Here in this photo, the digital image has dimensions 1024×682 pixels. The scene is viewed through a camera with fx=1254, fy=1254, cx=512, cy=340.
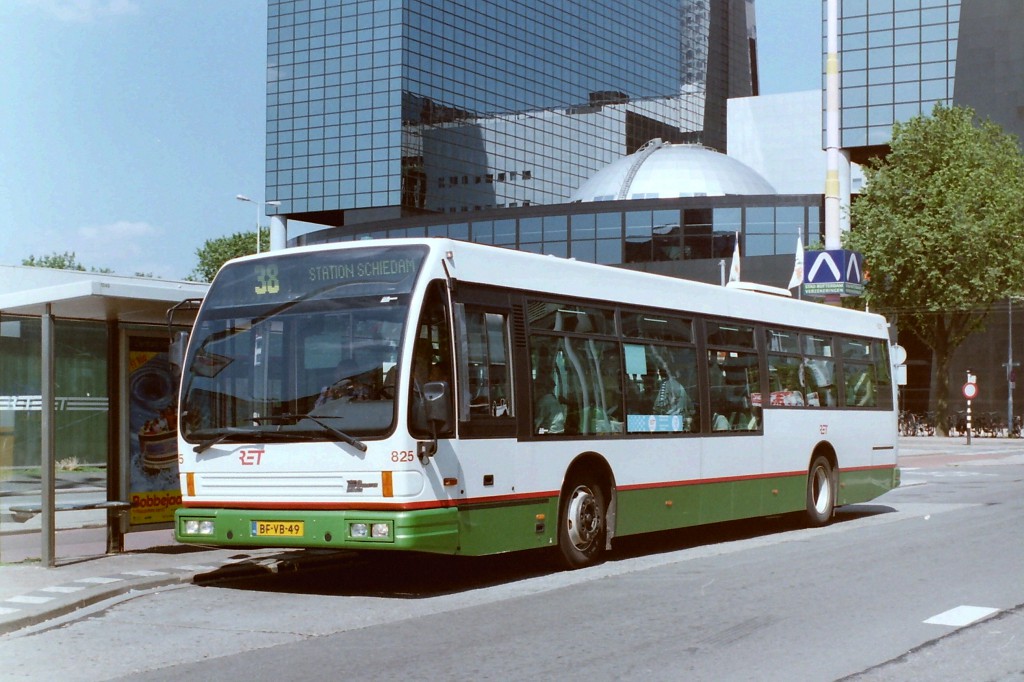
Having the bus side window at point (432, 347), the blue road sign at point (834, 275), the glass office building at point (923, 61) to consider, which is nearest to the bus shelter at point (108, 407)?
the bus side window at point (432, 347)

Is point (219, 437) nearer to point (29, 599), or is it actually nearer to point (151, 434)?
point (29, 599)

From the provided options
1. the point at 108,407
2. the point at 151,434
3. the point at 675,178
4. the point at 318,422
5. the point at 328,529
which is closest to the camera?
the point at 328,529

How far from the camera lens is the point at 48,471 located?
11336mm

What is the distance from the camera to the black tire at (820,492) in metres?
15.8

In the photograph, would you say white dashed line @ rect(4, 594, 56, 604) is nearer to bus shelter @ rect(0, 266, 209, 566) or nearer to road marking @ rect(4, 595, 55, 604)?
road marking @ rect(4, 595, 55, 604)

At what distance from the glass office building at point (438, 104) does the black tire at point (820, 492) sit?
80.1m

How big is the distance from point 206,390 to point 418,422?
199 cm

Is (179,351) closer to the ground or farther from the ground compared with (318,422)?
farther from the ground

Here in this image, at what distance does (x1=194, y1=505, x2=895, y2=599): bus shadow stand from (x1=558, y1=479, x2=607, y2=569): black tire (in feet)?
0.82

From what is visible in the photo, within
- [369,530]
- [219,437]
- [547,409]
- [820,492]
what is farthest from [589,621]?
[820,492]

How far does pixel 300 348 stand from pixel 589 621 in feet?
10.7

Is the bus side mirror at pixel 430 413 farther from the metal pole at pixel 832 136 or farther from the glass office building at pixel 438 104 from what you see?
the glass office building at pixel 438 104

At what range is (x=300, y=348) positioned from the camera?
389 inches

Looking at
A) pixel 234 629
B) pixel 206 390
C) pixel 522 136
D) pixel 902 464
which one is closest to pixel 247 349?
pixel 206 390
